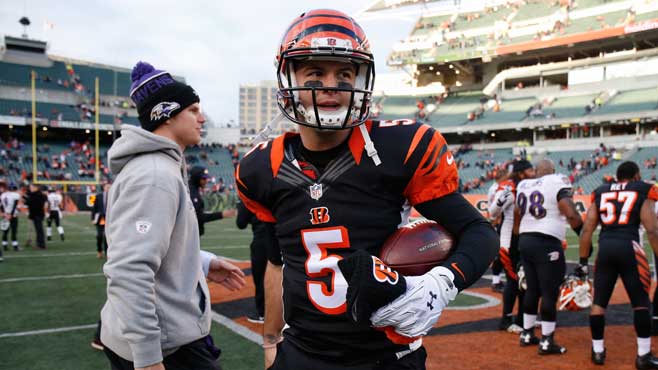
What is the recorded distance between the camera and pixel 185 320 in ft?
7.63

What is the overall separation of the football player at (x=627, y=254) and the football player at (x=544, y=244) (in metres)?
0.33

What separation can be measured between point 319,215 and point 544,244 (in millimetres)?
3855

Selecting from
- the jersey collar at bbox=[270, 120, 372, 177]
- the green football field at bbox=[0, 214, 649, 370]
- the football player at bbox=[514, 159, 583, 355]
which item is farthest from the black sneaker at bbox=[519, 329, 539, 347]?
the jersey collar at bbox=[270, 120, 372, 177]

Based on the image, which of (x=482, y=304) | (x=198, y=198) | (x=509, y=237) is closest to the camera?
(x=198, y=198)

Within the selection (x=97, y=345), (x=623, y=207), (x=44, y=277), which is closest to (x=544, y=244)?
→ (x=623, y=207)

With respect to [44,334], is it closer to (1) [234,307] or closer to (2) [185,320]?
(1) [234,307]

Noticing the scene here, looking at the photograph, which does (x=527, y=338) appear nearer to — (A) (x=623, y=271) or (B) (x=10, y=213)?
(A) (x=623, y=271)

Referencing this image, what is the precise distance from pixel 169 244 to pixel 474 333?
14.1ft

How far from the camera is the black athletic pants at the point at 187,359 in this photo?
233 cm

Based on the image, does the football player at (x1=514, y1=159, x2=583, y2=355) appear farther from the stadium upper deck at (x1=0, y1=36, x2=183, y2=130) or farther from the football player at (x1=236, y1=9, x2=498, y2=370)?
the stadium upper deck at (x1=0, y1=36, x2=183, y2=130)

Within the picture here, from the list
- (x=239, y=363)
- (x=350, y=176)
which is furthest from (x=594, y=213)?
(x=350, y=176)

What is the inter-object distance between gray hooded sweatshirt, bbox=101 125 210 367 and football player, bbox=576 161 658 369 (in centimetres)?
390

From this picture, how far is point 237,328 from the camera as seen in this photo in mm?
5633

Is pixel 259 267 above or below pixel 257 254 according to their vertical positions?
below
